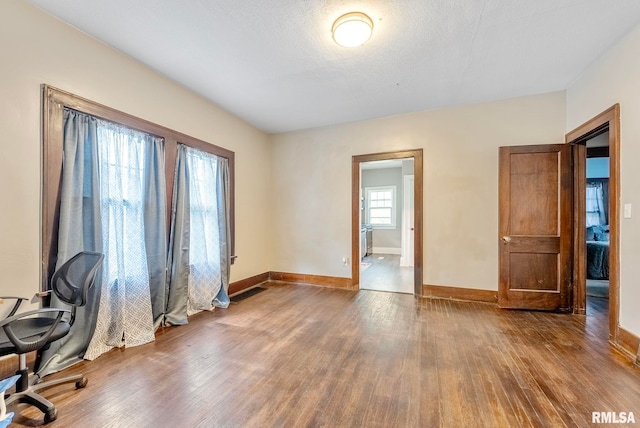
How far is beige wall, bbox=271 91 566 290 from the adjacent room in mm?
32

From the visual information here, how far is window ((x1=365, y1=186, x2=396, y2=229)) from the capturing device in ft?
27.4

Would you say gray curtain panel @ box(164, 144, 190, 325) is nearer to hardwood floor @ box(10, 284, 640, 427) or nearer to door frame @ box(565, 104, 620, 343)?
hardwood floor @ box(10, 284, 640, 427)

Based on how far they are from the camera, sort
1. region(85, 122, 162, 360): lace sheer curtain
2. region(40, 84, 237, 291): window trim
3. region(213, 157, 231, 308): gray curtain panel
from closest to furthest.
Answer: region(40, 84, 237, 291): window trim → region(85, 122, 162, 360): lace sheer curtain → region(213, 157, 231, 308): gray curtain panel

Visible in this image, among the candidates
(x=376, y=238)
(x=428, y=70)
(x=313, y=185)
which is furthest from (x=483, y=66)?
(x=376, y=238)

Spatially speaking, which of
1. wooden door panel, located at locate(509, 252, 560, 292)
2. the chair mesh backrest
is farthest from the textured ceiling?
wooden door panel, located at locate(509, 252, 560, 292)

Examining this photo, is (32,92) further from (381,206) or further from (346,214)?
(381,206)

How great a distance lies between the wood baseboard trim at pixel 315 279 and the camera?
4531 millimetres

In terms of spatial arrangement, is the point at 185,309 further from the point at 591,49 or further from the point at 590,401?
the point at 591,49

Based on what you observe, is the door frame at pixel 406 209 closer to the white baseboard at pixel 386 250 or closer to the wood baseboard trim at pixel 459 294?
the white baseboard at pixel 386 250

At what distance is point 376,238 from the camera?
A: 28.1 feet

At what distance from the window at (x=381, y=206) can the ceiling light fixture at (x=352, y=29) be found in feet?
21.0

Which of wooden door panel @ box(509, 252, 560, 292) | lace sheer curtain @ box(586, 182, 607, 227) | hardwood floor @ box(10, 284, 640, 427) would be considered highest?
lace sheer curtain @ box(586, 182, 607, 227)

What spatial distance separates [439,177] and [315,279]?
104 inches

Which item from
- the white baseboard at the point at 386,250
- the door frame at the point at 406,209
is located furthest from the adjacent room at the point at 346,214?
the white baseboard at the point at 386,250
